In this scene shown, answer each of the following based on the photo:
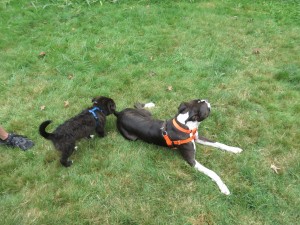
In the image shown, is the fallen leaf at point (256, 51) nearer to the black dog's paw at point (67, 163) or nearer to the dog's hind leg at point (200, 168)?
the dog's hind leg at point (200, 168)

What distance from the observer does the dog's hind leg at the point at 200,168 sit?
13.6ft

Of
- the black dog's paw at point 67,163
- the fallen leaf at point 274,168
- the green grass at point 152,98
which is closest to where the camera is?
the green grass at point 152,98

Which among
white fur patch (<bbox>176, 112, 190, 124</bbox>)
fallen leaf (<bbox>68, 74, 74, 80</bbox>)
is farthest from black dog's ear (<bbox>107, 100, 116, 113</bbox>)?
fallen leaf (<bbox>68, 74, 74, 80</bbox>)

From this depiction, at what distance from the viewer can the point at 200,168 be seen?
439 centimetres

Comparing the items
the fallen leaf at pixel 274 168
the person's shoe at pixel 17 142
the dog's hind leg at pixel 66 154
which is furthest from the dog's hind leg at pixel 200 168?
the person's shoe at pixel 17 142

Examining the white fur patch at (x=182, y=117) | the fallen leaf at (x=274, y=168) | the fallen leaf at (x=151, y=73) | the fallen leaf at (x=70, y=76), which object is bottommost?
the fallen leaf at (x=274, y=168)

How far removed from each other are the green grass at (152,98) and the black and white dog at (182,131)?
0.12m

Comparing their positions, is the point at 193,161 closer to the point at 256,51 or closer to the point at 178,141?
the point at 178,141

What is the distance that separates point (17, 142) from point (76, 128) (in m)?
1.02

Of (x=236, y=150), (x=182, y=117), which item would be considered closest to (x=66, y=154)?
(x=182, y=117)

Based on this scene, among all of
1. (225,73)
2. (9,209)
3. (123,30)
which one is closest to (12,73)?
(123,30)

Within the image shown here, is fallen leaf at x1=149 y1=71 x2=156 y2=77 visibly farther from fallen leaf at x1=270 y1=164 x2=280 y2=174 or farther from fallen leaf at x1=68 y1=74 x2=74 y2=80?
fallen leaf at x1=270 y1=164 x2=280 y2=174

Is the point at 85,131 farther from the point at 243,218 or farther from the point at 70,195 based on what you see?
the point at 243,218

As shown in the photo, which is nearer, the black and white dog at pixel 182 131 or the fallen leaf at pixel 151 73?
the black and white dog at pixel 182 131
